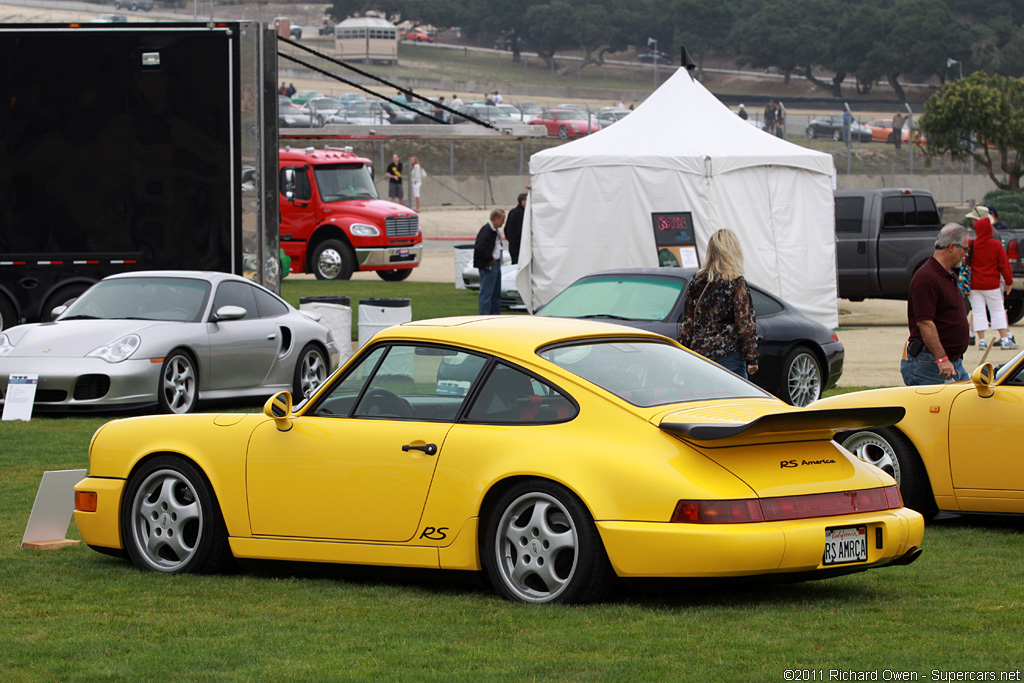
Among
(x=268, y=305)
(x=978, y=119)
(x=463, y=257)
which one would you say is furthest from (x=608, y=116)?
(x=268, y=305)

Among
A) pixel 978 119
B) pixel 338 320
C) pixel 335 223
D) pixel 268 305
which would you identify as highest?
pixel 978 119

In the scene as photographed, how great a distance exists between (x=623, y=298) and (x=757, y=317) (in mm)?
1489

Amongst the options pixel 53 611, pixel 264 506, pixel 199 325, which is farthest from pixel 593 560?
pixel 199 325

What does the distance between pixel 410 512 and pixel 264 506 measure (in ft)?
2.65

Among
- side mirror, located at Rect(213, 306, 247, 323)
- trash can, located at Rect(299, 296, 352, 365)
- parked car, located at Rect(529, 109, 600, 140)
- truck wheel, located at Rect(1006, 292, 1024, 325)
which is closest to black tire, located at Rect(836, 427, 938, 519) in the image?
side mirror, located at Rect(213, 306, 247, 323)

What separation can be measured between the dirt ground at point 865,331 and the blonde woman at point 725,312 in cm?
565

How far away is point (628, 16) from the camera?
415ft

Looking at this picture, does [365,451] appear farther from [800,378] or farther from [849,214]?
[849,214]

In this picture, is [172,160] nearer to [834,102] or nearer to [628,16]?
[834,102]

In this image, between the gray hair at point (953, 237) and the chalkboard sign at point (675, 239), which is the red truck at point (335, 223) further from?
the gray hair at point (953, 237)

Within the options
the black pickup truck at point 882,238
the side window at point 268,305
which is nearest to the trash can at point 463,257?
the black pickup truck at point 882,238

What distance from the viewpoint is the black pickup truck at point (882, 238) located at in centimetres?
2375

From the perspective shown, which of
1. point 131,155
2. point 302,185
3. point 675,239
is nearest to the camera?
point 131,155

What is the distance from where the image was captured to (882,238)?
23906mm
